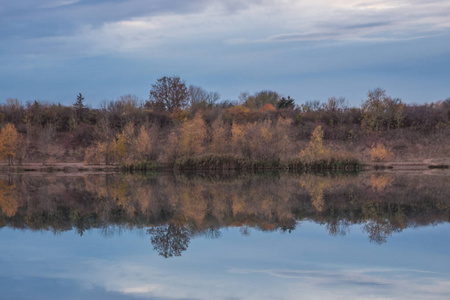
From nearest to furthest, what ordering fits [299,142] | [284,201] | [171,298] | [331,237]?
[171,298]
[331,237]
[284,201]
[299,142]

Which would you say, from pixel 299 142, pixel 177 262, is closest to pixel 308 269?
pixel 177 262

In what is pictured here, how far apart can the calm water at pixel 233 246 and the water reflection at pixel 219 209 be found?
0.03 meters

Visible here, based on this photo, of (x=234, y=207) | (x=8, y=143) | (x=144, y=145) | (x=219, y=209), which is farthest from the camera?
(x=8, y=143)

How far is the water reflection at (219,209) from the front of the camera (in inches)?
387

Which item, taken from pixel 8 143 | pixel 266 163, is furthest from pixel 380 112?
pixel 8 143

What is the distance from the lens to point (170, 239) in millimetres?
8789

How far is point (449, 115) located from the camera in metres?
48.8

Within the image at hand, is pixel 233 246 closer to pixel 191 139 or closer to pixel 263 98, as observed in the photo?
pixel 191 139

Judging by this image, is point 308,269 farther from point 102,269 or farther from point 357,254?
point 102,269

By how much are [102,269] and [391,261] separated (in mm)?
3845

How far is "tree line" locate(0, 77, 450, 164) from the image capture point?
31625 millimetres

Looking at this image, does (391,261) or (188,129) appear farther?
(188,129)

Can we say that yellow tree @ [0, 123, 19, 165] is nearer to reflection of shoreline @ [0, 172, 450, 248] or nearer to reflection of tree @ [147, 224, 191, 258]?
reflection of shoreline @ [0, 172, 450, 248]

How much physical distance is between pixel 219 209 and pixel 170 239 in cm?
350
